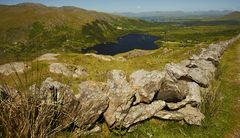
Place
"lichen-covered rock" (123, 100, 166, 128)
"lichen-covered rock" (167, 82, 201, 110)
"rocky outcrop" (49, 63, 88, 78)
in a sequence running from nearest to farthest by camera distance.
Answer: "lichen-covered rock" (123, 100, 166, 128) → "rocky outcrop" (49, 63, 88, 78) → "lichen-covered rock" (167, 82, 201, 110)

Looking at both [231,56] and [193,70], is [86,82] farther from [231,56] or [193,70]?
[231,56]

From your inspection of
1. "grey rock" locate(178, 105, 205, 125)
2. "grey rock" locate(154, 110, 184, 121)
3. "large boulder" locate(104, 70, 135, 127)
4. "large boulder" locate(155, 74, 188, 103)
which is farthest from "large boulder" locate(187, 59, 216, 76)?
"large boulder" locate(104, 70, 135, 127)

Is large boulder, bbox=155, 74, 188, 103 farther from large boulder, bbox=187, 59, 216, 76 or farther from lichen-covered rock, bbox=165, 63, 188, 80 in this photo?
large boulder, bbox=187, 59, 216, 76

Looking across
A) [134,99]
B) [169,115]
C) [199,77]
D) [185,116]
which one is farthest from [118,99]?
[199,77]

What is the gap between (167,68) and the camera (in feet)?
66.2

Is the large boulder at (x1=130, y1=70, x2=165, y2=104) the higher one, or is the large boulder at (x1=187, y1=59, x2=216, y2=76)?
the large boulder at (x1=130, y1=70, x2=165, y2=104)

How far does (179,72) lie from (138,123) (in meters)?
6.94

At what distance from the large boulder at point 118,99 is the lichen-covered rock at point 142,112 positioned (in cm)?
42

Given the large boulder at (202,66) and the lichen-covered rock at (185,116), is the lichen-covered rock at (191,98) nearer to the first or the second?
the lichen-covered rock at (185,116)

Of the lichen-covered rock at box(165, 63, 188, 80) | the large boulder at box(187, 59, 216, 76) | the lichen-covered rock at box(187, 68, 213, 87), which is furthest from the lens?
the large boulder at box(187, 59, 216, 76)

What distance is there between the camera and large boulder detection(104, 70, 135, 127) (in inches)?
564

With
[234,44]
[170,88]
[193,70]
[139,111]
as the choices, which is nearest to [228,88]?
[193,70]

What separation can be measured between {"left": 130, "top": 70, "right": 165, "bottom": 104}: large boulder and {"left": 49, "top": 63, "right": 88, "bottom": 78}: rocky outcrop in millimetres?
3830

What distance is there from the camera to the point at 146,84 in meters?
16.5
